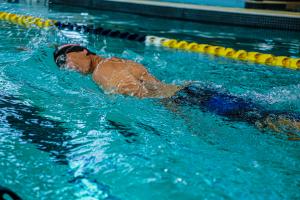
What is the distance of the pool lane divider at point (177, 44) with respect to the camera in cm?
607

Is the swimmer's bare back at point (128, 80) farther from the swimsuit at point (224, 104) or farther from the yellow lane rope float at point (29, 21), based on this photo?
the yellow lane rope float at point (29, 21)

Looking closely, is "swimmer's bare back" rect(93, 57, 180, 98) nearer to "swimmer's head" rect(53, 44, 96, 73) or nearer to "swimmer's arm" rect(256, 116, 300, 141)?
"swimmer's head" rect(53, 44, 96, 73)

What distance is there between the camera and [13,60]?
5277 mm

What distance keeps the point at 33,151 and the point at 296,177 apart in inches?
68.4

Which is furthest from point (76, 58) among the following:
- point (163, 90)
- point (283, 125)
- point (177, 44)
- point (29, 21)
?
point (29, 21)

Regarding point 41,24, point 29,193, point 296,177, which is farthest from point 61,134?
point 41,24

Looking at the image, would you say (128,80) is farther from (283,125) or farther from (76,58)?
(283,125)

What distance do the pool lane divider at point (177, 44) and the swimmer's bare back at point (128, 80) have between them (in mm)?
2733

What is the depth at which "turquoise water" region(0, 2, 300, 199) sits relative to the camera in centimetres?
232

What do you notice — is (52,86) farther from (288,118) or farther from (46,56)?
(288,118)

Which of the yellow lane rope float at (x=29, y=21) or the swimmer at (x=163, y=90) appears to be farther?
the yellow lane rope float at (x=29, y=21)

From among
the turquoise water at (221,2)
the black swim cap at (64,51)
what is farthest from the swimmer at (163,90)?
the turquoise water at (221,2)

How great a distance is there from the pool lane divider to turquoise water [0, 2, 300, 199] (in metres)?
0.72

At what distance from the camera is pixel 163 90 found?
3.87 metres
